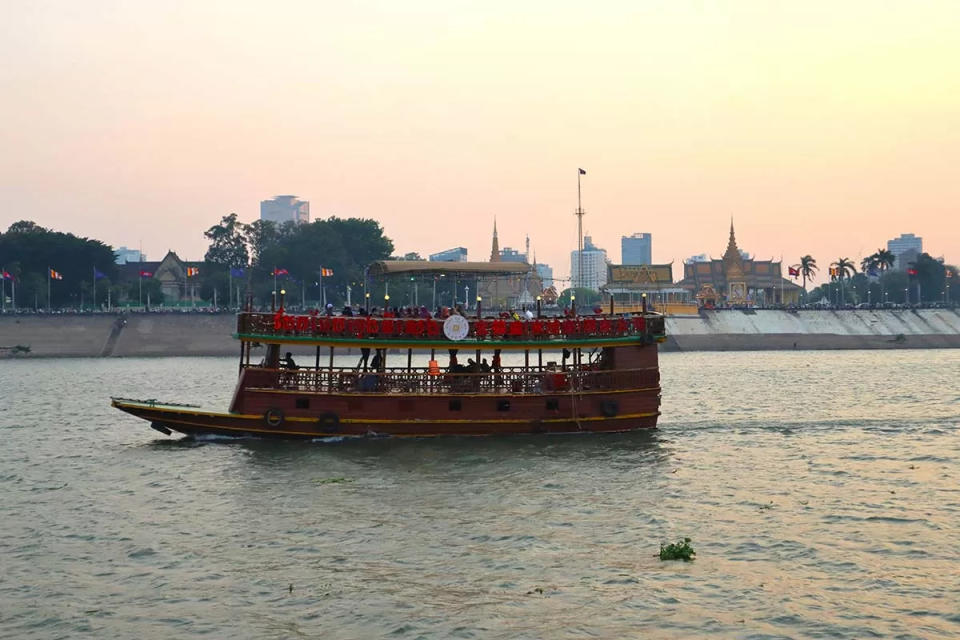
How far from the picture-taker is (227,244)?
145 m

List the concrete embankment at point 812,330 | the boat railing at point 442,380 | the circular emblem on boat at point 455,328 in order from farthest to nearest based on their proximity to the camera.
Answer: the concrete embankment at point 812,330 → the circular emblem on boat at point 455,328 → the boat railing at point 442,380

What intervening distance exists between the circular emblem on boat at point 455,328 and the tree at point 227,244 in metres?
116

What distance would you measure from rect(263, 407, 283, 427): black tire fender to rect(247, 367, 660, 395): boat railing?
73 centimetres

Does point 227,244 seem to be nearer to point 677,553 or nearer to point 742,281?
point 742,281

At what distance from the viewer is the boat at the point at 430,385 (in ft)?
105

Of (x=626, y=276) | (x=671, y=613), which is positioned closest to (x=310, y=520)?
(x=671, y=613)

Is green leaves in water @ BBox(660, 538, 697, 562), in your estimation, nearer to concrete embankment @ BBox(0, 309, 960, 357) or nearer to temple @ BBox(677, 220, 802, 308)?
concrete embankment @ BBox(0, 309, 960, 357)

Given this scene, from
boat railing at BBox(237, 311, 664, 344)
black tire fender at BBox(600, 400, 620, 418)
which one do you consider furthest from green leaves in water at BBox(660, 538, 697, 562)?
boat railing at BBox(237, 311, 664, 344)

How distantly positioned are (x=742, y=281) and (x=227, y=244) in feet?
264

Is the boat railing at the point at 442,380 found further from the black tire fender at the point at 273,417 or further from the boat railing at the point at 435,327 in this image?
the boat railing at the point at 435,327

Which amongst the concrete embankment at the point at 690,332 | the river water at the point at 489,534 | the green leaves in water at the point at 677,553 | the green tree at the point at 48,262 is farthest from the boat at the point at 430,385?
the green tree at the point at 48,262

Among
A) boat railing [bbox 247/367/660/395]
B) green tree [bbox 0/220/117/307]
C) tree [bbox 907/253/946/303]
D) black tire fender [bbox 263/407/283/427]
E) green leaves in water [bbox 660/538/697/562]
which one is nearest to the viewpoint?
green leaves in water [bbox 660/538/697/562]

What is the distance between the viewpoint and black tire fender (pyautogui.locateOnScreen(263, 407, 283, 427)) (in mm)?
31875

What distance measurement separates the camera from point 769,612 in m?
16.2
